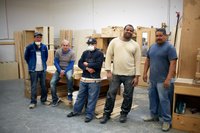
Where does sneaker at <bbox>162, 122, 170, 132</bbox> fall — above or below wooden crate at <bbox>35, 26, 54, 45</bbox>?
below

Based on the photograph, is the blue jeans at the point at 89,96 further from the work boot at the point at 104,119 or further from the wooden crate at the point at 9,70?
the wooden crate at the point at 9,70

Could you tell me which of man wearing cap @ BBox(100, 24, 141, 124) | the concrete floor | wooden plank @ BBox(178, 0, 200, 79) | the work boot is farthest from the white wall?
the work boot

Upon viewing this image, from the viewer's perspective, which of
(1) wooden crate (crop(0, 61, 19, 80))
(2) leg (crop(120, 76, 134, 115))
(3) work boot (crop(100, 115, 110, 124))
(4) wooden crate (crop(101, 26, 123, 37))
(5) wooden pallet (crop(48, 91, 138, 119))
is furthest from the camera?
(1) wooden crate (crop(0, 61, 19, 80))

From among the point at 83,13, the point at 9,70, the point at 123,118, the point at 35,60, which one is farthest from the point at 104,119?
the point at 83,13

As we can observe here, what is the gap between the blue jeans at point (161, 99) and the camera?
130 inches

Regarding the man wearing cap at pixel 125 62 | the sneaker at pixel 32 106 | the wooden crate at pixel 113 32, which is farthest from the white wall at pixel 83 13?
the sneaker at pixel 32 106

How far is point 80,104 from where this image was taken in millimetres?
3828

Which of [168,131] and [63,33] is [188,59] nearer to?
[168,131]

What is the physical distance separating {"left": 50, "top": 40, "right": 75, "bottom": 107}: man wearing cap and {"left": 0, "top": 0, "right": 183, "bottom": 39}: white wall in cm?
302

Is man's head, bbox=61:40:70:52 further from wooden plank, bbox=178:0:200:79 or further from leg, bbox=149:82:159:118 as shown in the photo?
wooden plank, bbox=178:0:200:79

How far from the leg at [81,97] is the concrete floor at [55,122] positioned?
0.16 meters

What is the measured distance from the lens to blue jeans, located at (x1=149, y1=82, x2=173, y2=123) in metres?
3.29

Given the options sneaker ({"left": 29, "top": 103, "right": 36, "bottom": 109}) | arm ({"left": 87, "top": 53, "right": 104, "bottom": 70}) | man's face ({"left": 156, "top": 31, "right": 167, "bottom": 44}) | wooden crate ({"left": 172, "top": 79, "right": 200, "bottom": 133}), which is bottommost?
sneaker ({"left": 29, "top": 103, "right": 36, "bottom": 109})

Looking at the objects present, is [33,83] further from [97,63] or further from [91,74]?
[97,63]
